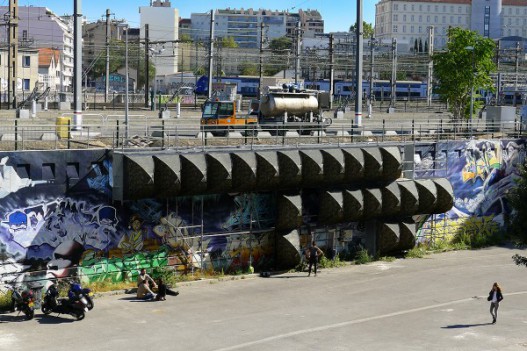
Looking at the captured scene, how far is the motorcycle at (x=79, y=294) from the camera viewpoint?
883 inches

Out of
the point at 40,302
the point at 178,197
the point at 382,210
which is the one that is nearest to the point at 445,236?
the point at 382,210

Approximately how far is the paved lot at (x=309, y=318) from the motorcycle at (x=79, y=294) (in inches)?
13.1

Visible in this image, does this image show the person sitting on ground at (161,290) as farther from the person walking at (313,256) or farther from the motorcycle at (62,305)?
the person walking at (313,256)

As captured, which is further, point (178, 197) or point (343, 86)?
point (343, 86)

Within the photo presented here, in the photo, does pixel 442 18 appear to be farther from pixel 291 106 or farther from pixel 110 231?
pixel 110 231

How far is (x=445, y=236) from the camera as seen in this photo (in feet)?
117

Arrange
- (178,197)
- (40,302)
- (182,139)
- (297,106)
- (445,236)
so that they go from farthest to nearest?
(297,106)
(445,236)
(182,139)
(178,197)
(40,302)

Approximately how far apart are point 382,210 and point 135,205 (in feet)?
32.0

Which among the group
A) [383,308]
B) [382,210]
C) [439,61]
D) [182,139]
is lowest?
[383,308]

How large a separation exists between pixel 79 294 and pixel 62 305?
1.73ft

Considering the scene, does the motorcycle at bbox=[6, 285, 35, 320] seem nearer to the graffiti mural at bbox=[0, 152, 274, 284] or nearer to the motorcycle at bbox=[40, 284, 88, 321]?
the motorcycle at bbox=[40, 284, 88, 321]

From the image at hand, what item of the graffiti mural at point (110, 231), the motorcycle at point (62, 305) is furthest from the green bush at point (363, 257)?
the motorcycle at point (62, 305)

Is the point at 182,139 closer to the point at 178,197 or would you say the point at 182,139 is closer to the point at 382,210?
the point at 178,197

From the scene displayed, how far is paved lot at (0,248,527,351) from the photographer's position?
68.9 feet
